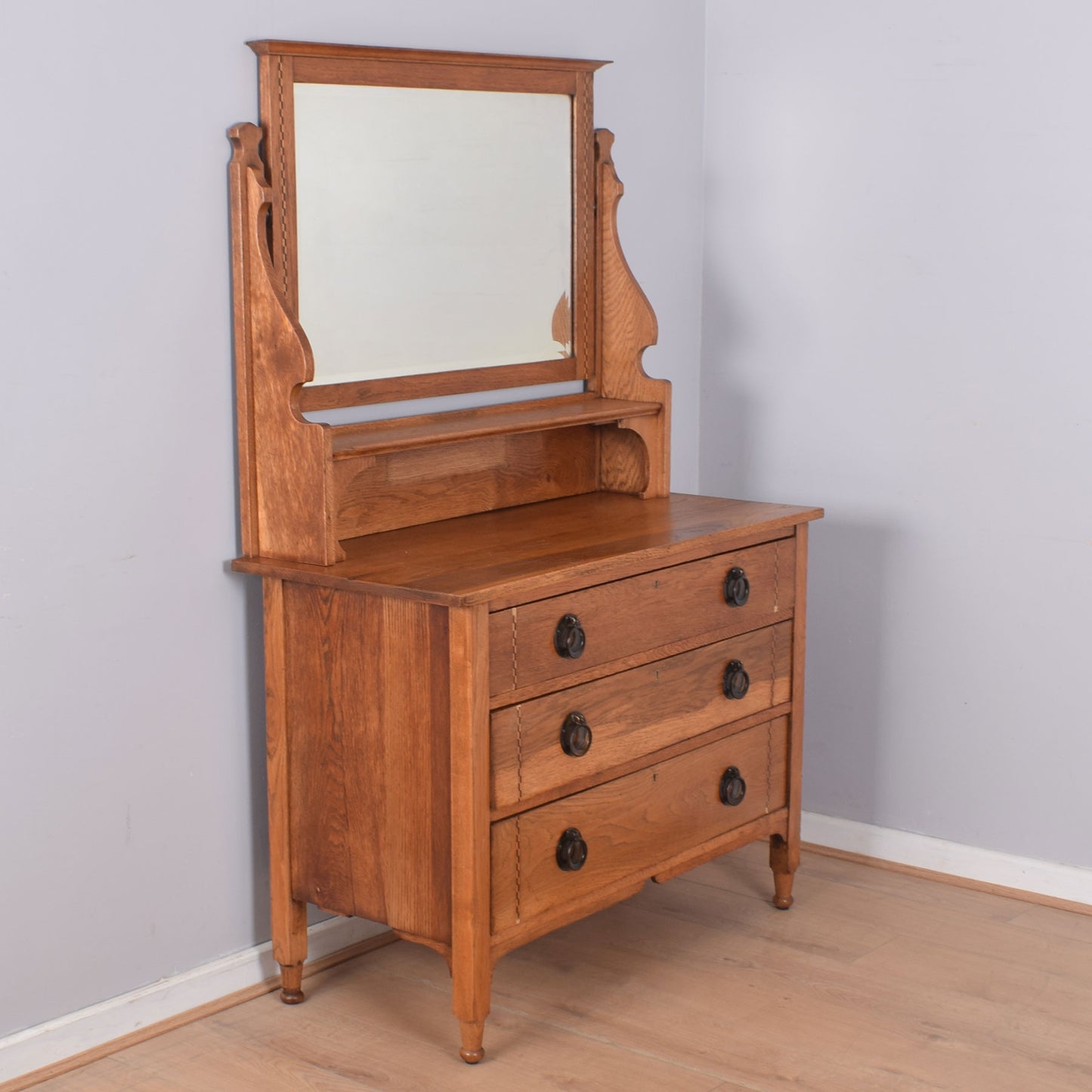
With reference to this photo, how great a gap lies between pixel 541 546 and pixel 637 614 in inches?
7.4

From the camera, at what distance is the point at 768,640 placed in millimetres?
2779

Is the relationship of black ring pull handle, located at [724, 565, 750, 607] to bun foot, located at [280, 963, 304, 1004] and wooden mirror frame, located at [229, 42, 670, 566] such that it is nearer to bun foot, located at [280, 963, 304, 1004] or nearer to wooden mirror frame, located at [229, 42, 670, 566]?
wooden mirror frame, located at [229, 42, 670, 566]

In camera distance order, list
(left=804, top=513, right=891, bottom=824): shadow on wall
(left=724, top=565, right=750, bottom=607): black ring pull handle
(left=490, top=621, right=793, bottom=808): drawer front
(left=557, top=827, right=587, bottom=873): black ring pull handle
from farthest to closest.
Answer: (left=804, top=513, right=891, bottom=824): shadow on wall
(left=724, top=565, right=750, bottom=607): black ring pull handle
(left=557, top=827, right=587, bottom=873): black ring pull handle
(left=490, top=621, right=793, bottom=808): drawer front

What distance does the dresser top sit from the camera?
224cm

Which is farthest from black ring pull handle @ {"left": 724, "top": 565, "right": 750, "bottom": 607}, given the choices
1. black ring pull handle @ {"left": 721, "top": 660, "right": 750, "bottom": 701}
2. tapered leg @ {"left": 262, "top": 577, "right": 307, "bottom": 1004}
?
tapered leg @ {"left": 262, "top": 577, "right": 307, "bottom": 1004}

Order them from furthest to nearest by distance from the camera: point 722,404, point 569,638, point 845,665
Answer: point 722,404
point 845,665
point 569,638

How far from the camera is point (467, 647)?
2.16m

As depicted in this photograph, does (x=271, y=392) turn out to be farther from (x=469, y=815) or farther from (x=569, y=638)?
(x=469, y=815)

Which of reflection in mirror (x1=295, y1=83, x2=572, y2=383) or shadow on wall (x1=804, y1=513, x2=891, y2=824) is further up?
reflection in mirror (x1=295, y1=83, x2=572, y2=383)

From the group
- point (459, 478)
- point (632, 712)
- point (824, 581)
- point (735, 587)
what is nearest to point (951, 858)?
point (824, 581)

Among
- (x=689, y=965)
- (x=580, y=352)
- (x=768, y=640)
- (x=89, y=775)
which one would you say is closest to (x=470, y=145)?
(x=580, y=352)

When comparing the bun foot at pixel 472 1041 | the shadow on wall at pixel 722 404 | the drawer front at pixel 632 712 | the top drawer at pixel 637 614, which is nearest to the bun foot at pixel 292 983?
the bun foot at pixel 472 1041

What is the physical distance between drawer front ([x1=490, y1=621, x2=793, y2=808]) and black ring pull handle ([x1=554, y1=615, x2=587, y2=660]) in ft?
0.21

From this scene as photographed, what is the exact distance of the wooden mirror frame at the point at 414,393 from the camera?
2.34 m
